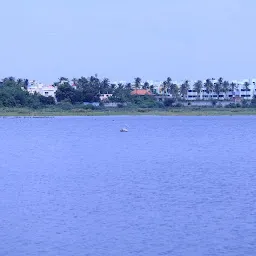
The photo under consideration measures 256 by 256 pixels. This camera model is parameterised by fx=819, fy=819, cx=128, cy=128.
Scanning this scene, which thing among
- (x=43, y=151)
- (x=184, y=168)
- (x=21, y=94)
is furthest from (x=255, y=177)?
(x=21, y=94)

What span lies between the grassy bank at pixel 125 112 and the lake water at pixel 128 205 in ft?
257

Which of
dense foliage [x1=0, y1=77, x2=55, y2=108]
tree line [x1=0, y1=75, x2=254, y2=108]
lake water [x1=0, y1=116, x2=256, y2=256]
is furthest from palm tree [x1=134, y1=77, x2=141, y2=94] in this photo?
lake water [x1=0, y1=116, x2=256, y2=256]

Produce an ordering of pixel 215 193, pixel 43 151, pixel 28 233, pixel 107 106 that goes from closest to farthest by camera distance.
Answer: pixel 28 233 → pixel 215 193 → pixel 43 151 → pixel 107 106

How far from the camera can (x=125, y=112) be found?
133750 millimetres

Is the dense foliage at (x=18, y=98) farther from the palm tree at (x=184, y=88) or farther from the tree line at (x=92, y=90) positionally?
the palm tree at (x=184, y=88)

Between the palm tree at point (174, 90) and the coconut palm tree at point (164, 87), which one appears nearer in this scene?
the palm tree at point (174, 90)

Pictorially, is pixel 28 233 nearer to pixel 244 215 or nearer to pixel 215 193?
pixel 244 215

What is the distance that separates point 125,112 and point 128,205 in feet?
353

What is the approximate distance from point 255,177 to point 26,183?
9525mm

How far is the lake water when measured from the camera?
2044cm

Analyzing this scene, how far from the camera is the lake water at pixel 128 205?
67.1 ft

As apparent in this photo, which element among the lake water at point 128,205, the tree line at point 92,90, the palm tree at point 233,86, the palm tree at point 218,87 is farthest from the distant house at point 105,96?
the lake water at point 128,205

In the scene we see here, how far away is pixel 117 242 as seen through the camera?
68.2 feet

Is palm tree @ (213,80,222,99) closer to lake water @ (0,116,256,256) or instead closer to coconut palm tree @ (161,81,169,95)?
coconut palm tree @ (161,81,169,95)
